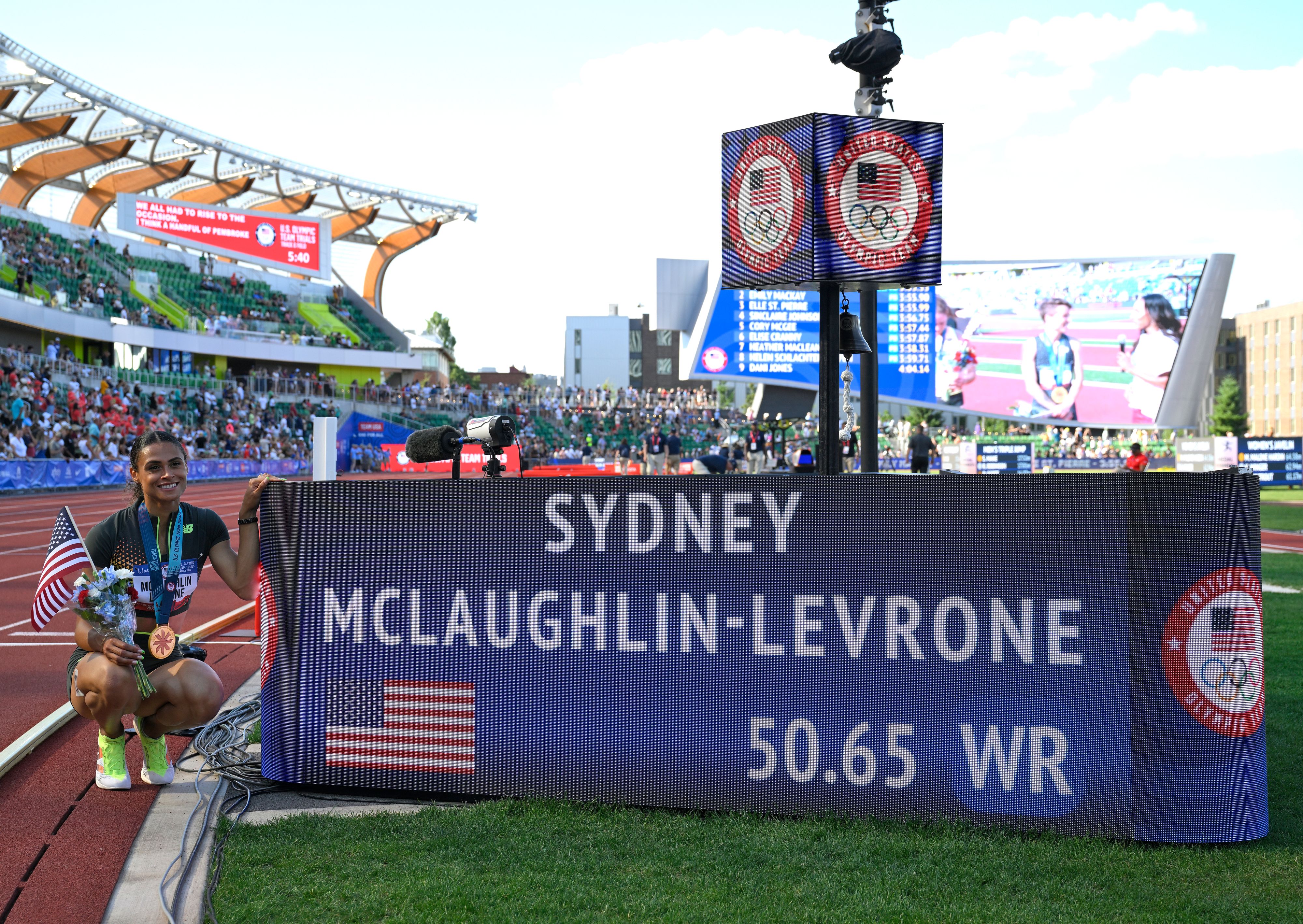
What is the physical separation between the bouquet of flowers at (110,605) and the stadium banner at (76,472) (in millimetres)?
19603

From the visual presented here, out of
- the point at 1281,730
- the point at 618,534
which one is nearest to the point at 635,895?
the point at 618,534

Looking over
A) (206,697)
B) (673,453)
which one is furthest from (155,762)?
(673,453)

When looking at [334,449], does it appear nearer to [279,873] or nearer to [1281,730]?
[279,873]

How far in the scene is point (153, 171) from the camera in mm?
54688

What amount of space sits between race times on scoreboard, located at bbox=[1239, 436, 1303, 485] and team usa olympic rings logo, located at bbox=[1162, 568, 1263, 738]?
1361 inches

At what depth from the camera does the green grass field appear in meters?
3.44

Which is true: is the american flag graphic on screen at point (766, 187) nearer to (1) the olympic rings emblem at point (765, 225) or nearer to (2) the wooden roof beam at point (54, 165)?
(1) the olympic rings emblem at point (765, 225)

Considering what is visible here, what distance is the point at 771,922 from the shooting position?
11.0 feet

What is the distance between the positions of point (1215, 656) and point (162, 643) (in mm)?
4421

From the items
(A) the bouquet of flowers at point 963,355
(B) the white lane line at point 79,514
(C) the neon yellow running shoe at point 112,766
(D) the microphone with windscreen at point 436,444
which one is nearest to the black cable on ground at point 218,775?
(C) the neon yellow running shoe at point 112,766

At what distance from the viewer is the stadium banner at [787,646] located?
160 inches

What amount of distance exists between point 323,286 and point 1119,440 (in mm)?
48524

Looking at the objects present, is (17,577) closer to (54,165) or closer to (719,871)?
(719,871)

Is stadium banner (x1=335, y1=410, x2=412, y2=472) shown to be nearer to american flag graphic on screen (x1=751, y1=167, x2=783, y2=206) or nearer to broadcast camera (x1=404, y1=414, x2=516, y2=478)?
american flag graphic on screen (x1=751, y1=167, x2=783, y2=206)
